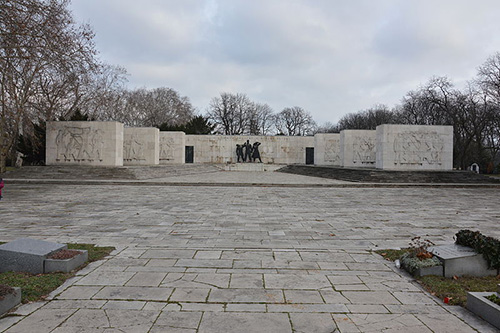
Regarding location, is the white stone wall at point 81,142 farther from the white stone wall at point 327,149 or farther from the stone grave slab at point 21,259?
the white stone wall at point 327,149

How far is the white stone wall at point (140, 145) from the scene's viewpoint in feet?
100

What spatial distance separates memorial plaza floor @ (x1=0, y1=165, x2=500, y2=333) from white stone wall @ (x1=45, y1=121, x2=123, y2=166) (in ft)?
43.4

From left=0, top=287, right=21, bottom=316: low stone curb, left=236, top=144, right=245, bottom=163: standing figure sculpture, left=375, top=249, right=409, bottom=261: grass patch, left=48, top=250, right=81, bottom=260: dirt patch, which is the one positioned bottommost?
left=375, top=249, right=409, bottom=261: grass patch

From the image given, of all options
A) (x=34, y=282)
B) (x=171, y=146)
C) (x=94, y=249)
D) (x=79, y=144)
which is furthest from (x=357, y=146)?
(x=34, y=282)

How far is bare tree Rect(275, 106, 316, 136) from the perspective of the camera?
6956 centimetres

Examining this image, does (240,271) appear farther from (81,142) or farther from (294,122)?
(294,122)

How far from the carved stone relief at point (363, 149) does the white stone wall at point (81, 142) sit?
21.0 meters

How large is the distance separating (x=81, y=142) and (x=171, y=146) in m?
12.2

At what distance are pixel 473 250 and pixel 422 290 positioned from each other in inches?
46.6

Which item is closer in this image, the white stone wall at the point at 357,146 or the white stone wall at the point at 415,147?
the white stone wall at the point at 415,147

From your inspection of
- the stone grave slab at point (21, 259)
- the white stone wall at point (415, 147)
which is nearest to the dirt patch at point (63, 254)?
the stone grave slab at point (21, 259)

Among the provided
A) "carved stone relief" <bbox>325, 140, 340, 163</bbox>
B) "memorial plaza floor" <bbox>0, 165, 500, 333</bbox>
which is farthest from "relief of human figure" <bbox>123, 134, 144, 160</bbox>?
"memorial plaza floor" <bbox>0, 165, 500, 333</bbox>

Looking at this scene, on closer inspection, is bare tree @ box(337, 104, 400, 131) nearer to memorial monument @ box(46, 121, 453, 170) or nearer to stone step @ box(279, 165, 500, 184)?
memorial monument @ box(46, 121, 453, 170)

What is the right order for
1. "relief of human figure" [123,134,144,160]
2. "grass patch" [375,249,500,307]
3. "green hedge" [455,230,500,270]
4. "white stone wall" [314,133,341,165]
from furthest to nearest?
"white stone wall" [314,133,341,165], "relief of human figure" [123,134,144,160], "green hedge" [455,230,500,270], "grass patch" [375,249,500,307]
